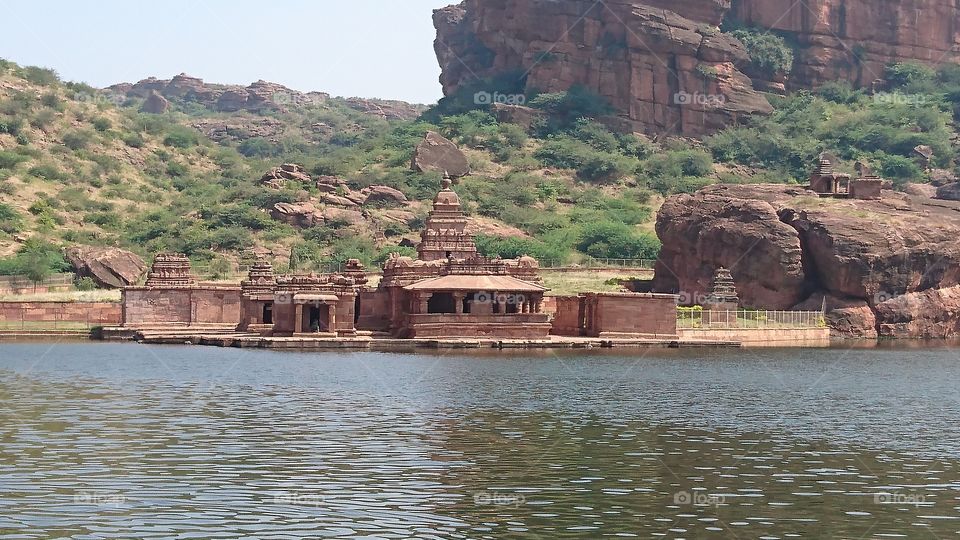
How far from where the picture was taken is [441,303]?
73.6m

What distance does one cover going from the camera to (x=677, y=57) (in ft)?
434

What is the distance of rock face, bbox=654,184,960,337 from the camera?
79250 millimetres

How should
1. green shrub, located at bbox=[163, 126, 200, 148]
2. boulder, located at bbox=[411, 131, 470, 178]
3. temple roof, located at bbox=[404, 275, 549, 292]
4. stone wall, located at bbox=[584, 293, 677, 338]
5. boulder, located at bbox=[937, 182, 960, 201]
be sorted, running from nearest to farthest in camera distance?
temple roof, located at bbox=[404, 275, 549, 292]
stone wall, located at bbox=[584, 293, 677, 338]
boulder, located at bbox=[937, 182, 960, 201]
boulder, located at bbox=[411, 131, 470, 178]
green shrub, located at bbox=[163, 126, 200, 148]

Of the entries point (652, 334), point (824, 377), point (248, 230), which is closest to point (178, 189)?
point (248, 230)

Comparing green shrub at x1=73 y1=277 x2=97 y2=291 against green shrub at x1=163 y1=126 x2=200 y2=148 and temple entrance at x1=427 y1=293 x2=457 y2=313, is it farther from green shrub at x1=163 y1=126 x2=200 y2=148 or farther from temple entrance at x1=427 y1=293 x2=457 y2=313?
green shrub at x1=163 y1=126 x2=200 y2=148

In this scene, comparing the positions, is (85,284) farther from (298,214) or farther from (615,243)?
(615,243)

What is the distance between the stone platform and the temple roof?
2750 millimetres

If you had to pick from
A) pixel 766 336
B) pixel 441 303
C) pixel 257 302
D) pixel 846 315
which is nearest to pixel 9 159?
pixel 257 302

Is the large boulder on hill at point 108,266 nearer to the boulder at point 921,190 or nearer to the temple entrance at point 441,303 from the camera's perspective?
the temple entrance at point 441,303

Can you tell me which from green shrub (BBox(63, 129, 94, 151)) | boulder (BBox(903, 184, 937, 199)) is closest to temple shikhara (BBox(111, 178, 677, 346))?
boulder (BBox(903, 184, 937, 199))

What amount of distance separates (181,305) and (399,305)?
11.2 metres

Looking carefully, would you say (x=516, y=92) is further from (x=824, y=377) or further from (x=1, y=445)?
(x=1, y=445)

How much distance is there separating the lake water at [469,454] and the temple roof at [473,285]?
1840 centimetres

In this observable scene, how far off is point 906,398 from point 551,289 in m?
Result: 43.0
